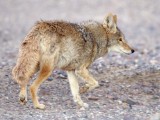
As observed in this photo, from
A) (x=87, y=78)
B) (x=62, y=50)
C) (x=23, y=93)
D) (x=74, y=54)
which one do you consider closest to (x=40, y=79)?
(x=23, y=93)

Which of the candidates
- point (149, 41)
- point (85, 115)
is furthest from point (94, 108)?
point (149, 41)

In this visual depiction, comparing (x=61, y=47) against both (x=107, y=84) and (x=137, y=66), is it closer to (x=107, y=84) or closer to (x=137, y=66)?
(x=107, y=84)

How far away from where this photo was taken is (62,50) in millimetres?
10367

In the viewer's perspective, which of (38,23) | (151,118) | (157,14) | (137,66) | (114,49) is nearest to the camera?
(151,118)

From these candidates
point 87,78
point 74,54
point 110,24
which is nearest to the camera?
point 74,54

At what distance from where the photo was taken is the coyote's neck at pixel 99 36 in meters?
11.6

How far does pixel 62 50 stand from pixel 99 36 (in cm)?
148

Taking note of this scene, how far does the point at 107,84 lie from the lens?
12.6 meters

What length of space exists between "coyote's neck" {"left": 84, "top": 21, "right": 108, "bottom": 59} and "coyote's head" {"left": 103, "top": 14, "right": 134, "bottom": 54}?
131 millimetres

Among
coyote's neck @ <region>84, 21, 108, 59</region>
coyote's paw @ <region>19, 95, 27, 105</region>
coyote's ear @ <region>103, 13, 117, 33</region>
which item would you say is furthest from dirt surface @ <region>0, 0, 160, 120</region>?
coyote's ear @ <region>103, 13, 117, 33</region>

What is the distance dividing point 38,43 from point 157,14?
17747 millimetres

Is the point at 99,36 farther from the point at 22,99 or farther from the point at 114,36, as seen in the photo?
the point at 22,99

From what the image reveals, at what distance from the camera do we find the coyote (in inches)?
396

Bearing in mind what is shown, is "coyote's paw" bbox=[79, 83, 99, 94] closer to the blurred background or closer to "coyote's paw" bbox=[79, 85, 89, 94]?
"coyote's paw" bbox=[79, 85, 89, 94]
